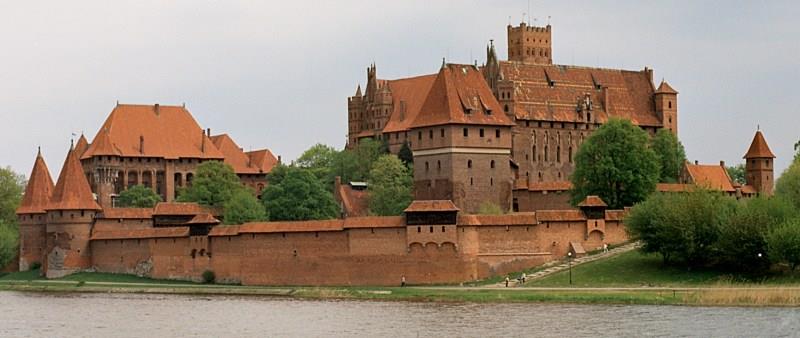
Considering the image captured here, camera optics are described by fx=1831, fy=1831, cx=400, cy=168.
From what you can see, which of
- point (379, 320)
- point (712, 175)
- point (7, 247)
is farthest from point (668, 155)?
point (379, 320)

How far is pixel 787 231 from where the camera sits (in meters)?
68.8

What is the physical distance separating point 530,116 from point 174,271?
1187 inches

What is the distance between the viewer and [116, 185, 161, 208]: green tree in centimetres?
10275

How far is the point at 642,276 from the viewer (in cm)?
7306

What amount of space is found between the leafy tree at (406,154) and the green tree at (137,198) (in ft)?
46.1

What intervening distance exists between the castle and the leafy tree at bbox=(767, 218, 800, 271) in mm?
12144

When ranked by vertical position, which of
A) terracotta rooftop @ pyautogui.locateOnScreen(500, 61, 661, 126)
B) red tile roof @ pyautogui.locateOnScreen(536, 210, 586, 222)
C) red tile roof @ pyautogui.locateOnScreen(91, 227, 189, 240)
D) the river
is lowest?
the river

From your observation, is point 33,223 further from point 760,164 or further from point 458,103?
point 760,164

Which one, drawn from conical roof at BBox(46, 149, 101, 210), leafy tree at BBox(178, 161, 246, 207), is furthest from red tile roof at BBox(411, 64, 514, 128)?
conical roof at BBox(46, 149, 101, 210)

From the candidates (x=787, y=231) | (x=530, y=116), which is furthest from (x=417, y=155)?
(x=787, y=231)

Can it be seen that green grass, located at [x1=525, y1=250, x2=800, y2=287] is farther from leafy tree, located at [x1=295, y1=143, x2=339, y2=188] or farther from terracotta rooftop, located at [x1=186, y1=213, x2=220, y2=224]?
leafy tree, located at [x1=295, y1=143, x2=339, y2=188]

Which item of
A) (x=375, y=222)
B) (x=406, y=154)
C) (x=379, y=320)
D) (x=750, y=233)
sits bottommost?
(x=379, y=320)

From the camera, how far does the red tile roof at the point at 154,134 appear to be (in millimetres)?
109125

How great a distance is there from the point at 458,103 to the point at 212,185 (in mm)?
15696
